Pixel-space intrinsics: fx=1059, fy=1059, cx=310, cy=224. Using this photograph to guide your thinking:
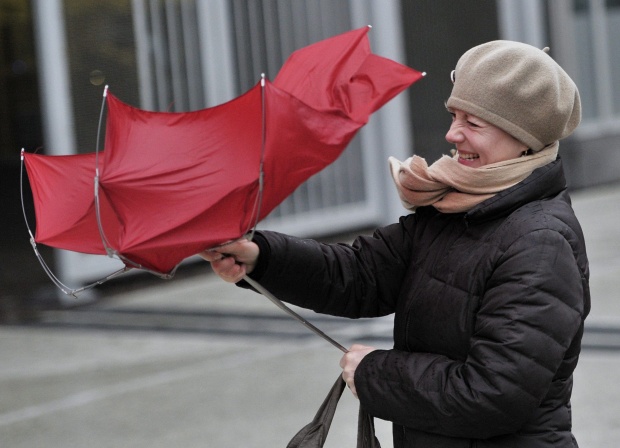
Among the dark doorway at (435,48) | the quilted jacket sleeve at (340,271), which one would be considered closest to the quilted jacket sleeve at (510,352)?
the quilted jacket sleeve at (340,271)

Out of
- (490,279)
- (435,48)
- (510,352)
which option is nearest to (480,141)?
(490,279)

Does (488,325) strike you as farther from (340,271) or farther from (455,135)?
(340,271)

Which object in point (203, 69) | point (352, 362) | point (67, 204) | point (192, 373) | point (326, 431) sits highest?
point (67, 204)

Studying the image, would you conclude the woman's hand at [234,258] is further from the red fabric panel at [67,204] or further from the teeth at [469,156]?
the teeth at [469,156]

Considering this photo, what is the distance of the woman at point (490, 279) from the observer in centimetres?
189

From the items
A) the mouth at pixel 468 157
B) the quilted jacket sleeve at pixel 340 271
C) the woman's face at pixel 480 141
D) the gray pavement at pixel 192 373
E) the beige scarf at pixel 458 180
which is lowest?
the gray pavement at pixel 192 373

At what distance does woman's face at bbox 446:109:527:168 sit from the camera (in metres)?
2.07

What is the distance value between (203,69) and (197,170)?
709cm

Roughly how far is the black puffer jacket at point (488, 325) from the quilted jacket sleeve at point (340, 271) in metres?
0.02

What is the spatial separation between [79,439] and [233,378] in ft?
3.48

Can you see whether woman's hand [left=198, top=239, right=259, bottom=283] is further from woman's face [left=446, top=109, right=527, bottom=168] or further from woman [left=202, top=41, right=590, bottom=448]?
woman's face [left=446, top=109, right=527, bottom=168]

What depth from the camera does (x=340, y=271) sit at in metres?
2.35

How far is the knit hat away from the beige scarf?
2.0 inches

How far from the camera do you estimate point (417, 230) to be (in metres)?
2.26
